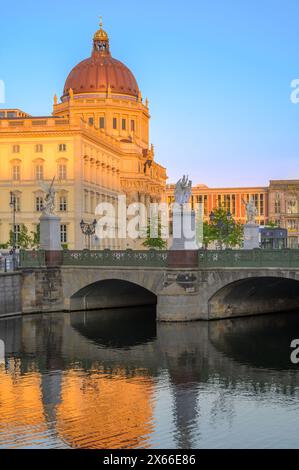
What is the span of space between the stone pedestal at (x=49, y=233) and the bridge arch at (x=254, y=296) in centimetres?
1554

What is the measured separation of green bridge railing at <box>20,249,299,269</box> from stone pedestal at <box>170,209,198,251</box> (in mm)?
972

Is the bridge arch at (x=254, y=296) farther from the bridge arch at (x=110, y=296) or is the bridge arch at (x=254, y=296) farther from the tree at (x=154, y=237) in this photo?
the tree at (x=154, y=237)

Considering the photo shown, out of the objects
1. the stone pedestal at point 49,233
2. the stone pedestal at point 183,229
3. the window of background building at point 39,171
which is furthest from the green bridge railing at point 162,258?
the window of background building at point 39,171

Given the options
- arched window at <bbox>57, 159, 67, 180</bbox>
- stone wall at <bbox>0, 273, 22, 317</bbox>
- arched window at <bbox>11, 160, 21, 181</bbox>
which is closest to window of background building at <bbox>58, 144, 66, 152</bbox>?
arched window at <bbox>57, 159, 67, 180</bbox>

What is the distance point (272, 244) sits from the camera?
112 metres

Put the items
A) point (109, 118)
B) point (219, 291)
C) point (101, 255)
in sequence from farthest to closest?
point (109, 118), point (101, 255), point (219, 291)

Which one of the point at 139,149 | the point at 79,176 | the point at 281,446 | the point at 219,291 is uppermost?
the point at 139,149

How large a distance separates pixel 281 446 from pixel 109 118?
5475 inches

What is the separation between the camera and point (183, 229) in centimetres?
5962

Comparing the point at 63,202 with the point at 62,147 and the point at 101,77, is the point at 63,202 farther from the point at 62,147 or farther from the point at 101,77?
the point at 101,77

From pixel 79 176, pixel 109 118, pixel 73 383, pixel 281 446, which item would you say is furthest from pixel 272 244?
pixel 281 446

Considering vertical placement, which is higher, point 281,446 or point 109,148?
point 109,148

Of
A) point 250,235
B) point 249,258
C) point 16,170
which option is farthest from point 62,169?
point 249,258

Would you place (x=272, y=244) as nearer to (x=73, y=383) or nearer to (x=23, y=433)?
(x=73, y=383)
